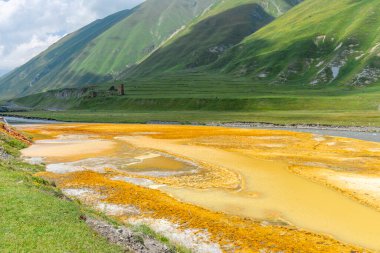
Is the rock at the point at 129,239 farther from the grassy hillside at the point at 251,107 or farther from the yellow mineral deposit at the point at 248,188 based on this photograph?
the grassy hillside at the point at 251,107

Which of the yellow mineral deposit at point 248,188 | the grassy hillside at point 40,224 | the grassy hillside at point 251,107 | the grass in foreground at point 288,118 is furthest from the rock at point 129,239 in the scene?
the grassy hillside at point 251,107

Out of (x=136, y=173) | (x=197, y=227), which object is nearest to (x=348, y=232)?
(x=197, y=227)

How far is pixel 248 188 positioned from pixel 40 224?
2220cm

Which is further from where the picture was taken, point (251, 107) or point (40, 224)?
point (251, 107)

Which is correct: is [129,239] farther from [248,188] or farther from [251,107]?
[251,107]

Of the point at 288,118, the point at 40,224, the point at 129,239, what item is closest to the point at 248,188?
the point at 129,239

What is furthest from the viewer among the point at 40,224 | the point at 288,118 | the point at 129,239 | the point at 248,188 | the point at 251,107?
the point at 251,107

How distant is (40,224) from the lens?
21.3 m

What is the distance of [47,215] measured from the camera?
75.3ft

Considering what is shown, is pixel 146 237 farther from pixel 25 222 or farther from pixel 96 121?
pixel 96 121

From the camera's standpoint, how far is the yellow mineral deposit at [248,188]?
25.0 m

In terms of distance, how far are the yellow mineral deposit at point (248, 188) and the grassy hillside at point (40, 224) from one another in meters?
5.59

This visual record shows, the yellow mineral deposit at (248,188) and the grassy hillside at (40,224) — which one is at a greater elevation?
the grassy hillside at (40,224)

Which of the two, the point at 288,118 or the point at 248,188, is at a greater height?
the point at 248,188
